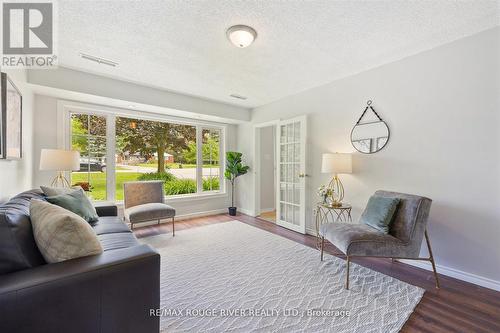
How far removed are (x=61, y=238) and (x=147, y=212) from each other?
2.13 m

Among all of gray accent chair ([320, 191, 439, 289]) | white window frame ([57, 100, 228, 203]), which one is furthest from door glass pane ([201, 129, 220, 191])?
gray accent chair ([320, 191, 439, 289])

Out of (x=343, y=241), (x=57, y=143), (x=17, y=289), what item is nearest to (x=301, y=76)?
(x=343, y=241)

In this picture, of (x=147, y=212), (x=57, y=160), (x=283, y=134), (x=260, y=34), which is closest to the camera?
(x=260, y=34)

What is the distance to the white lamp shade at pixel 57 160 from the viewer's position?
8.66 ft

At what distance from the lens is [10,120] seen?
1.96 m

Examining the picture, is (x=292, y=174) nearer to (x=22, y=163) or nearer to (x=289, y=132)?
(x=289, y=132)

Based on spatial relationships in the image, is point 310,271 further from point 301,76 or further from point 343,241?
point 301,76

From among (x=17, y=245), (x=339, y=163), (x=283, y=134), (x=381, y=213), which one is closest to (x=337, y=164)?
(x=339, y=163)

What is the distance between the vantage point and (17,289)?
3.00 feet

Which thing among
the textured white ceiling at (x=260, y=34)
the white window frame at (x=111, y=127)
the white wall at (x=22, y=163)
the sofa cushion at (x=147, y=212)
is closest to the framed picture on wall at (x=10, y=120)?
the white wall at (x=22, y=163)

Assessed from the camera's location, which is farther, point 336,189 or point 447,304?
point 336,189

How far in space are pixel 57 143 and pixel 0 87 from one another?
1878 millimetres

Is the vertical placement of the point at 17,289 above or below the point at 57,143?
below

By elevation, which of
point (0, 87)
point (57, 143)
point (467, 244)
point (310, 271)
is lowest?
point (310, 271)
